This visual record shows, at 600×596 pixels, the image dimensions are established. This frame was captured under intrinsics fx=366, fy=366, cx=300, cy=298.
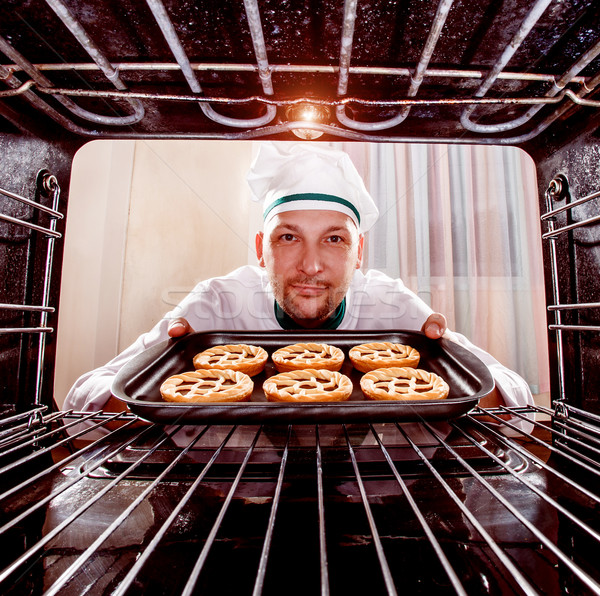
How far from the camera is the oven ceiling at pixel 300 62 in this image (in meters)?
0.49

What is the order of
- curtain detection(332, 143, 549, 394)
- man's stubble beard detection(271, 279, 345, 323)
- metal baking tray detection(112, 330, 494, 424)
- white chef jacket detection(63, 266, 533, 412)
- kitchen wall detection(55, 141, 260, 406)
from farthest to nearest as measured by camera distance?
curtain detection(332, 143, 549, 394), kitchen wall detection(55, 141, 260, 406), white chef jacket detection(63, 266, 533, 412), man's stubble beard detection(271, 279, 345, 323), metal baking tray detection(112, 330, 494, 424)

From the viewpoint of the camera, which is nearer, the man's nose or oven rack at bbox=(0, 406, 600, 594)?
oven rack at bbox=(0, 406, 600, 594)

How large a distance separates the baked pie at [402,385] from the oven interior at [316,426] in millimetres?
91

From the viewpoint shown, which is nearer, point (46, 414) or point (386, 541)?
point (386, 541)

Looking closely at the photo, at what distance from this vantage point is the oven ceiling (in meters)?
0.49

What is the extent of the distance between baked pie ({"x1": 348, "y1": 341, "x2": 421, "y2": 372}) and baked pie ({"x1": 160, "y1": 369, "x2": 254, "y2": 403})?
15.2 inches

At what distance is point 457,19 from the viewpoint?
1.64 feet

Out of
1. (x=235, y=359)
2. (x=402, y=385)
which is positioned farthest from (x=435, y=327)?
(x=235, y=359)

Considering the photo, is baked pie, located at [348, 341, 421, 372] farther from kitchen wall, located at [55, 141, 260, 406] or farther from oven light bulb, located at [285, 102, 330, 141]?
kitchen wall, located at [55, 141, 260, 406]

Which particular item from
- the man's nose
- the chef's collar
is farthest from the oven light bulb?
the chef's collar

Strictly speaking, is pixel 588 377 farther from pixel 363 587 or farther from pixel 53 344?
pixel 53 344

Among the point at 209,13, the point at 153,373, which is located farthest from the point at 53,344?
the point at 209,13

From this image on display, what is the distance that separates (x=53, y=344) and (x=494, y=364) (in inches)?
63.2

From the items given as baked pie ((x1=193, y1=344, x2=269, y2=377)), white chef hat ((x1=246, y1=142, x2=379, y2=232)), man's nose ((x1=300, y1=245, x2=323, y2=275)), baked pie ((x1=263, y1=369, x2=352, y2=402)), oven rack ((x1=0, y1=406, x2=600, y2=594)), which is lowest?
oven rack ((x1=0, y1=406, x2=600, y2=594))
